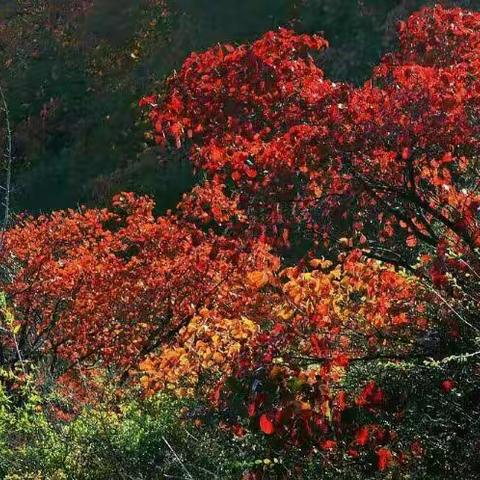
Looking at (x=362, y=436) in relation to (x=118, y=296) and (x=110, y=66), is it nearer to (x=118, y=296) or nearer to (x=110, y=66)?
(x=118, y=296)

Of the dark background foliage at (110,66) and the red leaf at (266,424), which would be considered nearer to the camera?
the red leaf at (266,424)

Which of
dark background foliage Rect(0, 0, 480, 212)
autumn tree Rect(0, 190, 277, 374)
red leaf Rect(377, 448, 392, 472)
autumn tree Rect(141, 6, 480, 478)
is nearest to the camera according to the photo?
red leaf Rect(377, 448, 392, 472)

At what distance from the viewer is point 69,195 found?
4775cm

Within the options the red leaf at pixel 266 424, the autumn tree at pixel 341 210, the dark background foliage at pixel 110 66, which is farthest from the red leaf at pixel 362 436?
the dark background foliage at pixel 110 66

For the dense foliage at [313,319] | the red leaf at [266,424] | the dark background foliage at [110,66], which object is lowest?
the red leaf at [266,424]

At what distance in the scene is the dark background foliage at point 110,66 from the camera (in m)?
41.5

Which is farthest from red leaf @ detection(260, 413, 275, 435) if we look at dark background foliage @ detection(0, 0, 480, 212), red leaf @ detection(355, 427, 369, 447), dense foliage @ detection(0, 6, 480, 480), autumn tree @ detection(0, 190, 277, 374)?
dark background foliage @ detection(0, 0, 480, 212)

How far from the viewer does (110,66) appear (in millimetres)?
Answer: 59188

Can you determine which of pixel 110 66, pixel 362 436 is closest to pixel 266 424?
pixel 362 436

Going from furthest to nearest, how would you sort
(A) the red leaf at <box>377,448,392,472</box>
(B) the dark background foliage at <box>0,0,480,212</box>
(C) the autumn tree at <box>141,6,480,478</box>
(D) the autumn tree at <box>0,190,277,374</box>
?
(B) the dark background foliage at <box>0,0,480,212</box>
(D) the autumn tree at <box>0,190,277,374</box>
(C) the autumn tree at <box>141,6,480,478</box>
(A) the red leaf at <box>377,448,392,472</box>

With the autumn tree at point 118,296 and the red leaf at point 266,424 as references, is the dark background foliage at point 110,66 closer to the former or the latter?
the autumn tree at point 118,296

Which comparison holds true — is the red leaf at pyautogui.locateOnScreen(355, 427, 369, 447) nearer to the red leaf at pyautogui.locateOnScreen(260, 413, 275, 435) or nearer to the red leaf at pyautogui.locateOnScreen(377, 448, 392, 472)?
the red leaf at pyautogui.locateOnScreen(377, 448, 392, 472)

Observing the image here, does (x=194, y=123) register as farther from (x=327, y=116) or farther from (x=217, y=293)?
(x=217, y=293)

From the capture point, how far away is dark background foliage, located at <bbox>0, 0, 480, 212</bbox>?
4147 centimetres
